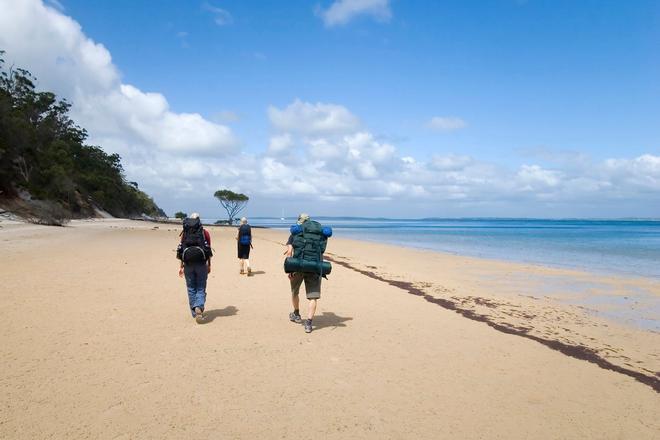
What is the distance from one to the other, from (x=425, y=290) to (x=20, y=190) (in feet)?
149

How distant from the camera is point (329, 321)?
26.4 feet

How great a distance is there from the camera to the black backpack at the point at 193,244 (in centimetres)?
737

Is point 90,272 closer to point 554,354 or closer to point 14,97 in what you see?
point 554,354

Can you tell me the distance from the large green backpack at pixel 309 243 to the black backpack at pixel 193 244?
1805 millimetres

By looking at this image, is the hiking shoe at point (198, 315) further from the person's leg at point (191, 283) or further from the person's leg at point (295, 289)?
the person's leg at point (295, 289)

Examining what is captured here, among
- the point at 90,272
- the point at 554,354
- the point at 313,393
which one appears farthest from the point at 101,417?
the point at 90,272

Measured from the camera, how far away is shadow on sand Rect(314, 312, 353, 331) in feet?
25.1

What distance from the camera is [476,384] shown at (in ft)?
16.7

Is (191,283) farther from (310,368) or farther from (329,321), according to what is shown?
(310,368)

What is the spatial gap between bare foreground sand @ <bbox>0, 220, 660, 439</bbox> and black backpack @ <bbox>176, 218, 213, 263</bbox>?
127cm

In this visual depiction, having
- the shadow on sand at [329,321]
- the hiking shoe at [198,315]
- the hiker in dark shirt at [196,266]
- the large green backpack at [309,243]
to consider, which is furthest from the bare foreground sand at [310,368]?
the large green backpack at [309,243]

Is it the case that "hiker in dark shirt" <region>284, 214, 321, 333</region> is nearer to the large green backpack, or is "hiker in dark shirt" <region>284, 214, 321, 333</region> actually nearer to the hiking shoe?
the large green backpack

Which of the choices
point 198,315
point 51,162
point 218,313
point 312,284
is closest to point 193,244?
point 198,315

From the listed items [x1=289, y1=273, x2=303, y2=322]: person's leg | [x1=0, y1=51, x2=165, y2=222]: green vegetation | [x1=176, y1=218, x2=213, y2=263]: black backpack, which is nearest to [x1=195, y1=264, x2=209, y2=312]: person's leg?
[x1=176, y1=218, x2=213, y2=263]: black backpack
